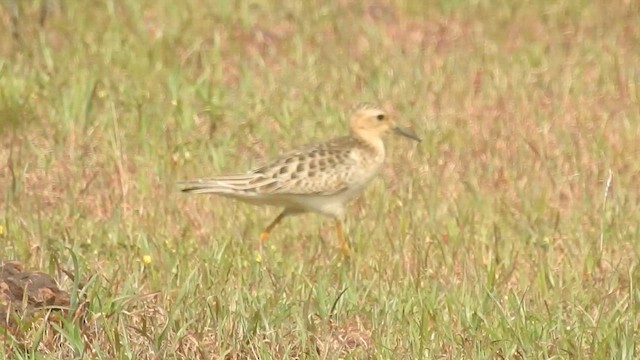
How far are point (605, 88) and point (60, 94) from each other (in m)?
3.90

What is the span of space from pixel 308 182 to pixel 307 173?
2.5 inches

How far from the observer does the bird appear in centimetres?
875

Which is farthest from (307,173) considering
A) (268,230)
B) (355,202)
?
(355,202)

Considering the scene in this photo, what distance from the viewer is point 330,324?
6840 millimetres

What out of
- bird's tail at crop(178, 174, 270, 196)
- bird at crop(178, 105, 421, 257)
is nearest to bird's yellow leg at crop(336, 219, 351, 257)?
bird at crop(178, 105, 421, 257)

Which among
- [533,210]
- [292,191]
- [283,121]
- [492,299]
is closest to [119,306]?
[492,299]

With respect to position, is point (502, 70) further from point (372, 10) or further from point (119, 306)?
point (119, 306)

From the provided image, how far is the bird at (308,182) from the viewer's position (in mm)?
8750

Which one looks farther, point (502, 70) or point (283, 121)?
point (502, 70)

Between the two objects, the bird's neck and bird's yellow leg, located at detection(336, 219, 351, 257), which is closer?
bird's yellow leg, located at detection(336, 219, 351, 257)

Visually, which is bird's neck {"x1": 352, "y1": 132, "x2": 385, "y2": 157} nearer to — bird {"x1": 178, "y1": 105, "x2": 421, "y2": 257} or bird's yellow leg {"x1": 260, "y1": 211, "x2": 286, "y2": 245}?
bird {"x1": 178, "y1": 105, "x2": 421, "y2": 257}

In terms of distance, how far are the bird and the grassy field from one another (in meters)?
0.18

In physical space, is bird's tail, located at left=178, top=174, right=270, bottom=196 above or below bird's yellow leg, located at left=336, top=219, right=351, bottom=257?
above

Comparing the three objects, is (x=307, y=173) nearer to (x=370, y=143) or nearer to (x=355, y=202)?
(x=370, y=143)
